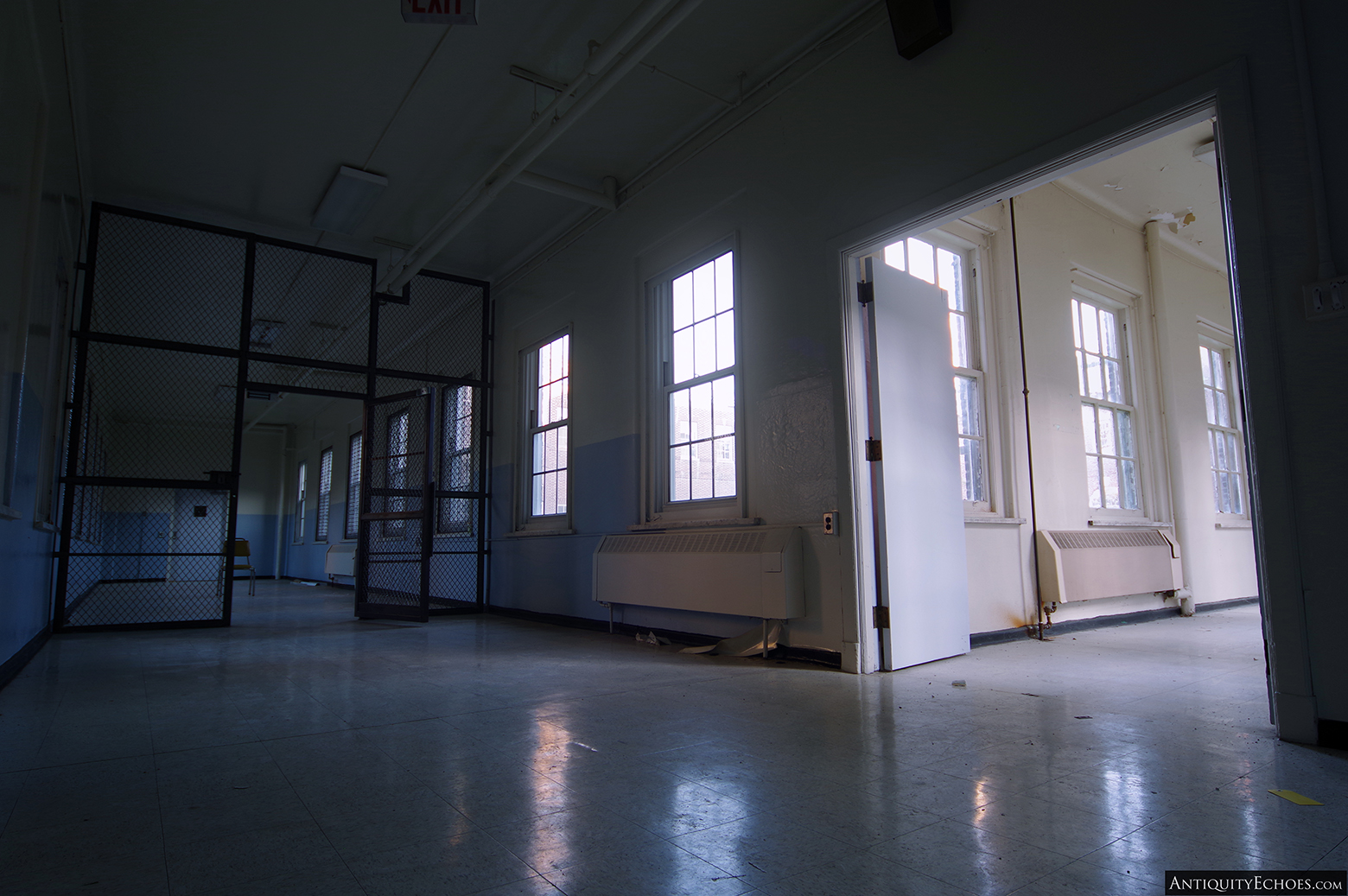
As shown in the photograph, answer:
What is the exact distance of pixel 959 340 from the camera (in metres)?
4.96

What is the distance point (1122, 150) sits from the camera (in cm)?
275

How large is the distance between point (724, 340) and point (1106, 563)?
3271 mm

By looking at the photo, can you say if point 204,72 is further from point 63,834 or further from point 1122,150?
point 1122,150

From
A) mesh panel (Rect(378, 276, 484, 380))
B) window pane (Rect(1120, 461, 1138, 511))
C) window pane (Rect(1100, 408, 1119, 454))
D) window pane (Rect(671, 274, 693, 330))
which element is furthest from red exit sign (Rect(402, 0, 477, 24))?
window pane (Rect(1120, 461, 1138, 511))

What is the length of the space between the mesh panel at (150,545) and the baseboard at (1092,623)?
850 centimetres

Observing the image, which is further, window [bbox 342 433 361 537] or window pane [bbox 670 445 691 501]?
window [bbox 342 433 361 537]

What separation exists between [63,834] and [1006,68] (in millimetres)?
3991

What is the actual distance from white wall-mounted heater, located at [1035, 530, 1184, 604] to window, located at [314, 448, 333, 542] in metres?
11.4

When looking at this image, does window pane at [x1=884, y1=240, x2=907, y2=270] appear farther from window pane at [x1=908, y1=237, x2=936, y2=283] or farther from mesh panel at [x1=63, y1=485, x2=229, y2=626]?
mesh panel at [x1=63, y1=485, x2=229, y2=626]

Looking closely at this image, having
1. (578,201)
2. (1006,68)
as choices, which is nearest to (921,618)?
(1006,68)

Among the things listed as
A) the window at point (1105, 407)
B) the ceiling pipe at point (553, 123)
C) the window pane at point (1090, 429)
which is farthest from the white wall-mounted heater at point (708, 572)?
the window pane at point (1090, 429)

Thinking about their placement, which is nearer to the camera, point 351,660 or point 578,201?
point 351,660

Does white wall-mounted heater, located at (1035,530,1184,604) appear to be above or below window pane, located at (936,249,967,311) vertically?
below

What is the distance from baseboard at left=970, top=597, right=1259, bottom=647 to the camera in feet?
14.9
